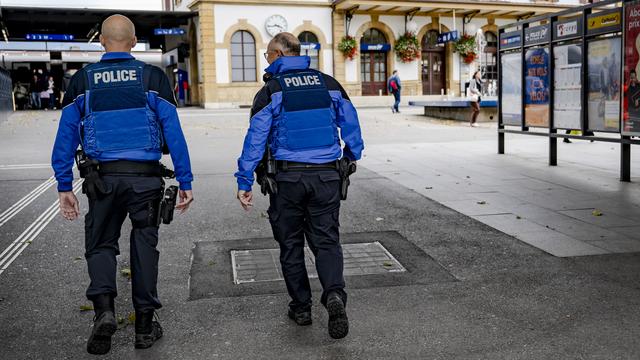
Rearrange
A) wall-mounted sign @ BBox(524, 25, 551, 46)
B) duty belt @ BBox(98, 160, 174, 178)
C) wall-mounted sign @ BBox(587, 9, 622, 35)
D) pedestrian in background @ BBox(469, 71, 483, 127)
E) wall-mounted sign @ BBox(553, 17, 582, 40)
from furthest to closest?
pedestrian in background @ BBox(469, 71, 483, 127)
wall-mounted sign @ BBox(524, 25, 551, 46)
wall-mounted sign @ BBox(553, 17, 582, 40)
wall-mounted sign @ BBox(587, 9, 622, 35)
duty belt @ BBox(98, 160, 174, 178)

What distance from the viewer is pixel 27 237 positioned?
6.76 metres

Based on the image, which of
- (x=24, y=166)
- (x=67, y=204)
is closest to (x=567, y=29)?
(x=67, y=204)

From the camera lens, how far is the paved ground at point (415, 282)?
3879 millimetres

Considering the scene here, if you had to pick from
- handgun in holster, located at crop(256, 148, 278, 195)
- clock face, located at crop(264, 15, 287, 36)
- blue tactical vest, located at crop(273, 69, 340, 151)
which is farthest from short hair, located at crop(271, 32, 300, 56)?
clock face, located at crop(264, 15, 287, 36)

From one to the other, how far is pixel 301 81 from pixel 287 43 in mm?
238

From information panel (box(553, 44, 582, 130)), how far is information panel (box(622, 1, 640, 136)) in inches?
48.6

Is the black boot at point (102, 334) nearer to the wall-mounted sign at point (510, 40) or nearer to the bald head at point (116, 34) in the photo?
the bald head at point (116, 34)

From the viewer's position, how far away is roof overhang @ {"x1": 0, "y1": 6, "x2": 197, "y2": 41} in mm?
34000

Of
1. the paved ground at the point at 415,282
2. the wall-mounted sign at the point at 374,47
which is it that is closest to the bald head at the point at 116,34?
the paved ground at the point at 415,282

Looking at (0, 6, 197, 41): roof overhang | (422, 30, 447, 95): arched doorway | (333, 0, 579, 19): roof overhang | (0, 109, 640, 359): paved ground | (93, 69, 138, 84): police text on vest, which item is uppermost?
(333, 0, 579, 19): roof overhang

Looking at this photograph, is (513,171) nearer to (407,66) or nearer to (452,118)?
(452,118)

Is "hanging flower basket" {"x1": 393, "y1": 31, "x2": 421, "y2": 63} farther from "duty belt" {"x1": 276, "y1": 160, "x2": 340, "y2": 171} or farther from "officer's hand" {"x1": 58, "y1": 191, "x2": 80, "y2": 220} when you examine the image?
"officer's hand" {"x1": 58, "y1": 191, "x2": 80, "y2": 220}

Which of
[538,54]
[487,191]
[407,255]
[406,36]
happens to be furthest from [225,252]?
[406,36]

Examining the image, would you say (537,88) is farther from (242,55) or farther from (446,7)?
(446,7)
